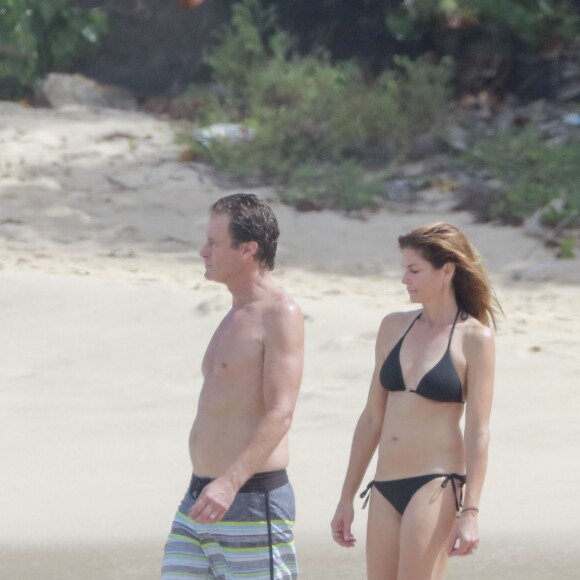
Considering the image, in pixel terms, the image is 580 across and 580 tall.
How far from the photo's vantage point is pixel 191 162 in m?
Result: 11.0

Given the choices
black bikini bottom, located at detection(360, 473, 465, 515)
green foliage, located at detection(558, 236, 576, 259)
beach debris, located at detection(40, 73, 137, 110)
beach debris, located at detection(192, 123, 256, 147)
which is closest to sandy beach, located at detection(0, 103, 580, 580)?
green foliage, located at detection(558, 236, 576, 259)

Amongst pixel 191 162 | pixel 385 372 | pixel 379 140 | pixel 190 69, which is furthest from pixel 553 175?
pixel 385 372

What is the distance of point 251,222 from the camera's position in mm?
3152

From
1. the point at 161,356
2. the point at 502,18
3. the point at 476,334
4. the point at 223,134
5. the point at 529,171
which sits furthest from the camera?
the point at 502,18

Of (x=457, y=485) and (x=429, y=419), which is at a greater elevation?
(x=429, y=419)

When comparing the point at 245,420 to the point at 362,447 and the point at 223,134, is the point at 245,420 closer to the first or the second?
the point at 362,447

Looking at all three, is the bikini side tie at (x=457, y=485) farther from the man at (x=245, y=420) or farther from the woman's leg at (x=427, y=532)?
the man at (x=245, y=420)

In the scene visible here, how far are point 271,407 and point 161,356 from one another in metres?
4.22

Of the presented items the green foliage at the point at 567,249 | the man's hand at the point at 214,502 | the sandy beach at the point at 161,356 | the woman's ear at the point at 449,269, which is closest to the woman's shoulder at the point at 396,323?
the woman's ear at the point at 449,269

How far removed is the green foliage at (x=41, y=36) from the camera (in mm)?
11867

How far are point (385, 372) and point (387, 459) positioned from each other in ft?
0.75

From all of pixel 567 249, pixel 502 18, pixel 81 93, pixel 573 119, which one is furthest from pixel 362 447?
pixel 81 93

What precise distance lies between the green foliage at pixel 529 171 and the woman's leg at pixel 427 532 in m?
6.62

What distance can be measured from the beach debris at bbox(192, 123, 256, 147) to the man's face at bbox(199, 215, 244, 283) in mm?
7870
